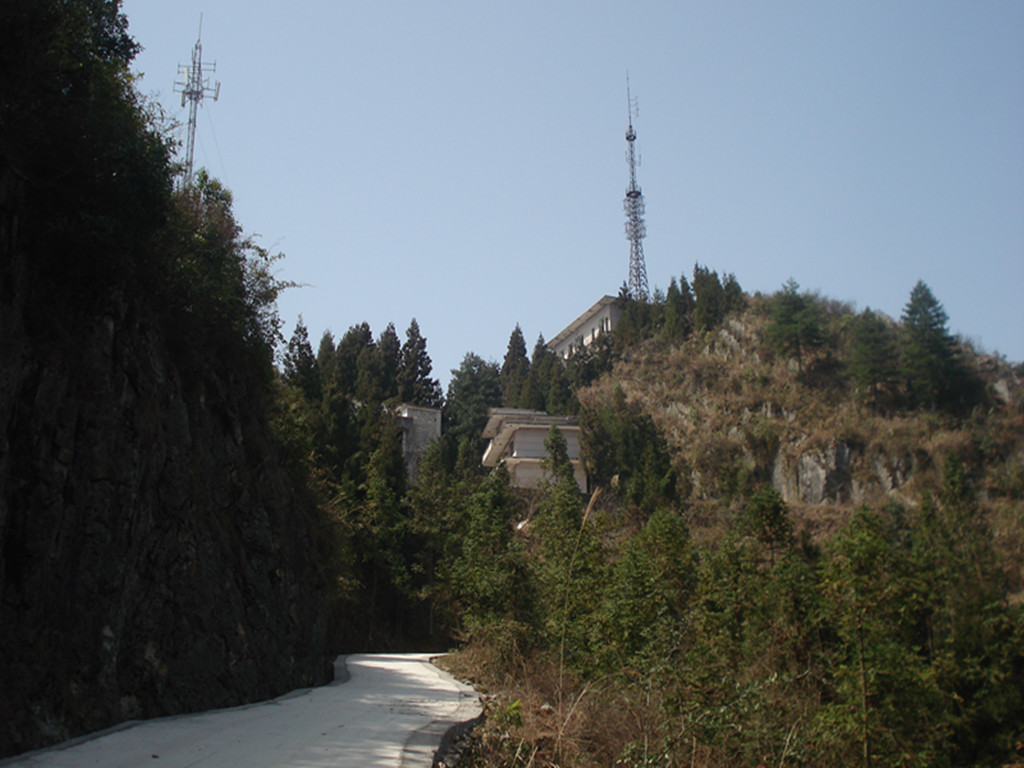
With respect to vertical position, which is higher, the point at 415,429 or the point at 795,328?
the point at 795,328

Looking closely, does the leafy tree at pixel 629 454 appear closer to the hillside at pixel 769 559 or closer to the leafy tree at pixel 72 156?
the hillside at pixel 769 559

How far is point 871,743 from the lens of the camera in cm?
1631

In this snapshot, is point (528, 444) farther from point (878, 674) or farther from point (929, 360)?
point (878, 674)

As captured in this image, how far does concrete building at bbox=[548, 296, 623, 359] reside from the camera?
8175 centimetres

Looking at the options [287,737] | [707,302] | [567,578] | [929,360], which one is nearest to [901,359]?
[929,360]

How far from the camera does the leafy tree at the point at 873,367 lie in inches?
2335

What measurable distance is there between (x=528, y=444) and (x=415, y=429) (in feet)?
27.5

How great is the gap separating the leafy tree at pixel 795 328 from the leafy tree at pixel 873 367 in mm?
3156

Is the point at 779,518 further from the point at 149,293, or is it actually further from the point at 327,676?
the point at 149,293

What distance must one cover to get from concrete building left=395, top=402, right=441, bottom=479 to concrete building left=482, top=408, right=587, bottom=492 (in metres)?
5.16

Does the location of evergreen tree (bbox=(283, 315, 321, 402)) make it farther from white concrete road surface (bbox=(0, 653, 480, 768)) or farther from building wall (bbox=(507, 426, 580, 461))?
building wall (bbox=(507, 426, 580, 461))

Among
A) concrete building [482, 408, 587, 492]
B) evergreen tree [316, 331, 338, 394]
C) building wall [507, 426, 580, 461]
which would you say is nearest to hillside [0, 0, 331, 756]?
evergreen tree [316, 331, 338, 394]

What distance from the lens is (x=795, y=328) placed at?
62.9 m

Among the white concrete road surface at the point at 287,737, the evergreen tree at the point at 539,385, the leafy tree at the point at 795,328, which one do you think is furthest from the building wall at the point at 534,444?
the white concrete road surface at the point at 287,737
